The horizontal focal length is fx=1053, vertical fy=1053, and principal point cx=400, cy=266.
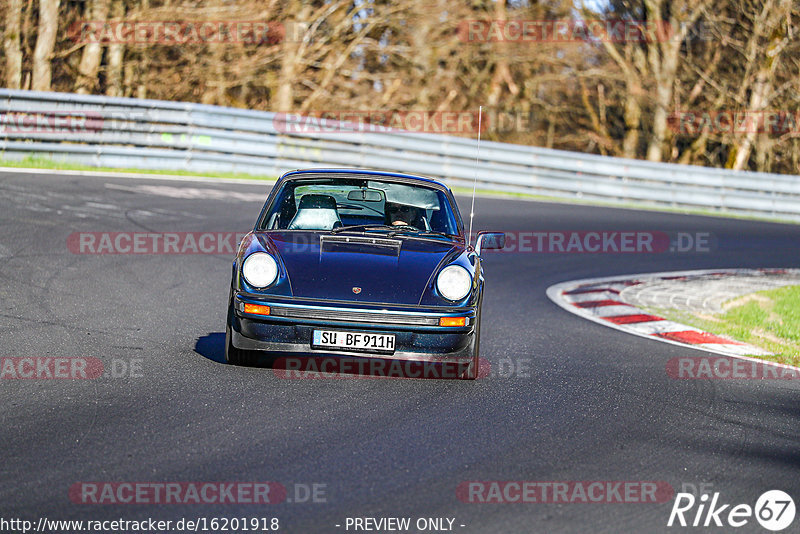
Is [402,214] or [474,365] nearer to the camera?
[474,365]

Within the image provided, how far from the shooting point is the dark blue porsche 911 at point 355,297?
5812mm

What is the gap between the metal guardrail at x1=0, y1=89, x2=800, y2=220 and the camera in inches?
651

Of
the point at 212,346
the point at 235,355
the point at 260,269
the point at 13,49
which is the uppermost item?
the point at 13,49

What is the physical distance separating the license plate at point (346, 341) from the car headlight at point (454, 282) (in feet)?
1.64

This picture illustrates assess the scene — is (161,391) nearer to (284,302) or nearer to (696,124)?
(284,302)

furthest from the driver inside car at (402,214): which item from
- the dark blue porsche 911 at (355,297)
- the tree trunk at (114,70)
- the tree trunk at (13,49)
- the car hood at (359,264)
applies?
the tree trunk at (114,70)

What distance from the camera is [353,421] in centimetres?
505

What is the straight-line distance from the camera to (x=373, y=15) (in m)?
25.5

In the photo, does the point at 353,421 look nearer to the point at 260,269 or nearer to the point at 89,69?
the point at 260,269

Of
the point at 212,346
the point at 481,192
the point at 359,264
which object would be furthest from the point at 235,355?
the point at 481,192

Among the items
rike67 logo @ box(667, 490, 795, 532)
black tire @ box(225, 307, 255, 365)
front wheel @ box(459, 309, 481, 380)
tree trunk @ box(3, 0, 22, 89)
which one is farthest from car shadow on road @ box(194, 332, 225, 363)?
tree trunk @ box(3, 0, 22, 89)

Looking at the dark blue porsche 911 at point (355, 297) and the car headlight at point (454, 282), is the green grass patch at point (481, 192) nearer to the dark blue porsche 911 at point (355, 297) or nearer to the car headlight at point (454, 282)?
the dark blue porsche 911 at point (355, 297)

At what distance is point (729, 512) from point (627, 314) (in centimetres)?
583

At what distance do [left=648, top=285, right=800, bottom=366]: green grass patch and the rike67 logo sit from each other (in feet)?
13.3
